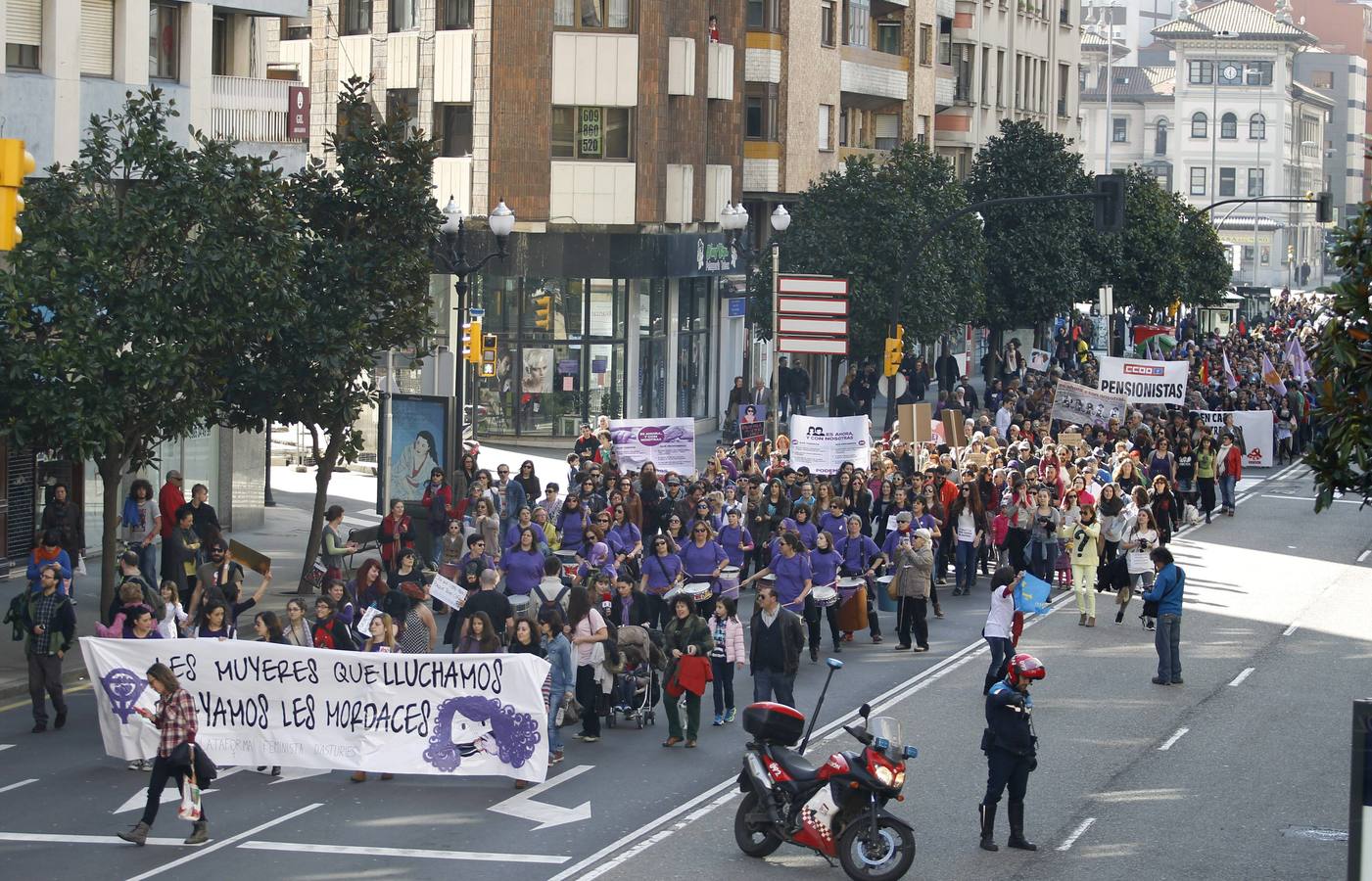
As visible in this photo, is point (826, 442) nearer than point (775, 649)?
No

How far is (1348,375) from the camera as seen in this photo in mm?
14000

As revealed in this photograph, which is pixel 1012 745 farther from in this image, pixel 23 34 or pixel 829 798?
pixel 23 34

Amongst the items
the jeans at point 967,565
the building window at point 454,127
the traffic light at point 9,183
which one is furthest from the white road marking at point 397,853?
the building window at point 454,127

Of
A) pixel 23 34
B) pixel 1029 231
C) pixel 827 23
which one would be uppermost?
→ pixel 827 23

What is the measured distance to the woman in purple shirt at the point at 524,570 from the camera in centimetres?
2309

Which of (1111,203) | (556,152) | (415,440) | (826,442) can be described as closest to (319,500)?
(415,440)

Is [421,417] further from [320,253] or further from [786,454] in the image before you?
[786,454]

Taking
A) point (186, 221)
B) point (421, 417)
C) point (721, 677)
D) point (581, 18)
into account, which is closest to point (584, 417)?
point (581, 18)

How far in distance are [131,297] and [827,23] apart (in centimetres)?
3798

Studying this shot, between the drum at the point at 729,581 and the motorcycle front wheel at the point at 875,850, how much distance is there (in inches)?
358

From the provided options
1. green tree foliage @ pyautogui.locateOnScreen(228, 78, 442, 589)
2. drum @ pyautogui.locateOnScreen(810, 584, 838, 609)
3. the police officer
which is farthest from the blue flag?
green tree foliage @ pyautogui.locateOnScreen(228, 78, 442, 589)

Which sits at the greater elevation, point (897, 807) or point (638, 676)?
point (638, 676)

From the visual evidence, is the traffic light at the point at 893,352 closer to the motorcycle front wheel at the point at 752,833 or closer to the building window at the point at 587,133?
the building window at the point at 587,133

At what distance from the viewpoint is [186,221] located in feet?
77.1
